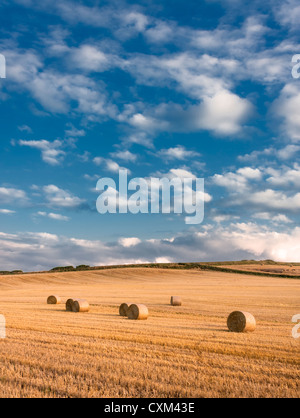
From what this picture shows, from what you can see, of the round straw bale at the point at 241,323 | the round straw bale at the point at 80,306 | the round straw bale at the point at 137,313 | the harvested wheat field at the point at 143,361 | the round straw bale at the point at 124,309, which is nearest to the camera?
the harvested wheat field at the point at 143,361

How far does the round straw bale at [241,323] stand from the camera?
17.0 meters

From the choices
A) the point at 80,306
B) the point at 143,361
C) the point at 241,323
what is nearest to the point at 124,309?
the point at 80,306

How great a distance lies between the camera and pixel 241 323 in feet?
56.1

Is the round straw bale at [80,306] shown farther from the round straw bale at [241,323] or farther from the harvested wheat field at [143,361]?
the round straw bale at [241,323]

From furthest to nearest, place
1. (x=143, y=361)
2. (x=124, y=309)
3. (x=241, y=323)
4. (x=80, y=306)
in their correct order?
1. (x=80, y=306)
2. (x=124, y=309)
3. (x=241, y=323)
4. (x=143, y=361)

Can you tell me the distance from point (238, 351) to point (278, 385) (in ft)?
11.6

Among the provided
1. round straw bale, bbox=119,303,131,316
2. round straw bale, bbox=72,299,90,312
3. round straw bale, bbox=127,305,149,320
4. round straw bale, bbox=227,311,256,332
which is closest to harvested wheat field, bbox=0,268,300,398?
round straw bale, bbox=227,311,256,332

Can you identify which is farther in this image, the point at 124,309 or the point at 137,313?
the point at 124,309

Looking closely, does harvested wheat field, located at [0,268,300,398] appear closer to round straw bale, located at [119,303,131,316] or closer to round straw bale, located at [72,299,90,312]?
round straw bale, located at [119,303,131,316]

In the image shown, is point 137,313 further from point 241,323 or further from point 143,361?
point 143,361

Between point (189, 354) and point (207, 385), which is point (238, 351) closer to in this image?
point (189, 354)

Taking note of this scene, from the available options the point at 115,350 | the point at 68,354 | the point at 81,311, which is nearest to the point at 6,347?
the point at 68,354

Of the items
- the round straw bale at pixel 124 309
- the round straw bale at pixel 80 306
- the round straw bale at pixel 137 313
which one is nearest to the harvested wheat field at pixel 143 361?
the round straw bale at pixel 137 313

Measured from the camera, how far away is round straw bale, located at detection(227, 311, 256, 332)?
17016mm
